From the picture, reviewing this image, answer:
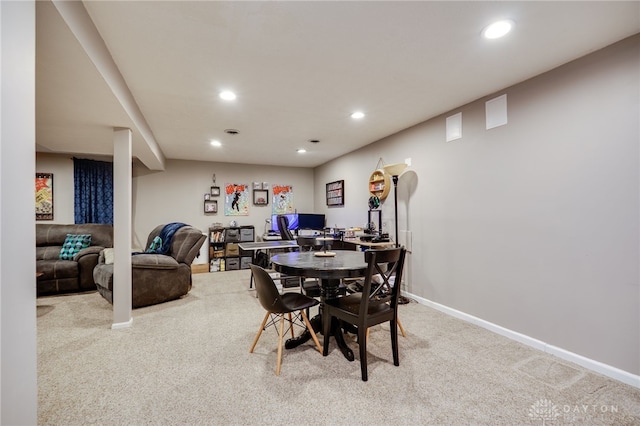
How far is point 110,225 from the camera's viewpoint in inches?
195

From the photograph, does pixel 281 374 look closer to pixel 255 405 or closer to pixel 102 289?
pixel 255 405

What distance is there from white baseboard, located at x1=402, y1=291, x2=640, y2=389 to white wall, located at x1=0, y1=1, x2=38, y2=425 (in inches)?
129

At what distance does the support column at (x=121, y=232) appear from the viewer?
296 cm

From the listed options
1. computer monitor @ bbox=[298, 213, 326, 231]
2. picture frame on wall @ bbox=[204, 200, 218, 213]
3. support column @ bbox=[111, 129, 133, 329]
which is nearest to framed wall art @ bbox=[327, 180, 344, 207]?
computer monitor @ bbox=[298, 213, 326, 231]

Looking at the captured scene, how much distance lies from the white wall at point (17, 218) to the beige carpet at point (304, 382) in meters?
0.90

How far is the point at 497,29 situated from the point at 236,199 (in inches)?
218

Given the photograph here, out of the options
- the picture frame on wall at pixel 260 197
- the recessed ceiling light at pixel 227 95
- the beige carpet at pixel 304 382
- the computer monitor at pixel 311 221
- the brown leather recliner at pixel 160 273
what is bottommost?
the beige carpet at pixel 304 382

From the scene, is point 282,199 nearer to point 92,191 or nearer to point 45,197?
point 92,191

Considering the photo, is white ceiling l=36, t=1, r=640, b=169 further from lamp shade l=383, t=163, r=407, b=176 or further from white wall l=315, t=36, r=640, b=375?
lamp shade l=383, t=163, r=407, b=176

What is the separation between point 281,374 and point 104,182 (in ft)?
16.9

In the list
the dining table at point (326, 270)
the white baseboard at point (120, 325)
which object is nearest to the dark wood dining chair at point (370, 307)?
the dining table at point (326, 270)

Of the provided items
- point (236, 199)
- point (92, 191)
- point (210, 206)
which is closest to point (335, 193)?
point (236, 199)

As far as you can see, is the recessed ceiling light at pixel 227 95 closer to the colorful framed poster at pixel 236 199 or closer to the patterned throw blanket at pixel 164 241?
the patterned throw blanket at pixel 164 241

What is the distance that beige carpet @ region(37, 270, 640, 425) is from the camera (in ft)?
5.43
